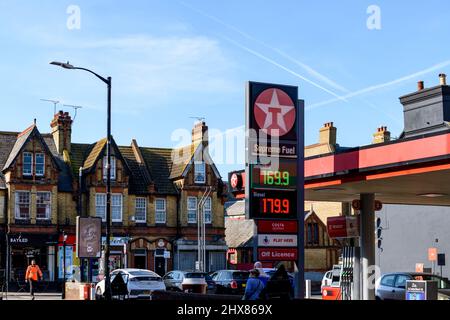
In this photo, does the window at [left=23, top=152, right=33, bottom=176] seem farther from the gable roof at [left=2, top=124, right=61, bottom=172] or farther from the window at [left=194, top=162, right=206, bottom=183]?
the window at [left=194, top=162, right=206, bottom=183]

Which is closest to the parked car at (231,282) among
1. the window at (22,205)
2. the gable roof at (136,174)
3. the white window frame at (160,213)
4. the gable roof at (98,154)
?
the window at (22,205)

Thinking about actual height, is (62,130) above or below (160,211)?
above

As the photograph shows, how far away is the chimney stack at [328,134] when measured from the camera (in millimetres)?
67188

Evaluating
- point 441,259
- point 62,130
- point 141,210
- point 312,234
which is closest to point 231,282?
point 441,259

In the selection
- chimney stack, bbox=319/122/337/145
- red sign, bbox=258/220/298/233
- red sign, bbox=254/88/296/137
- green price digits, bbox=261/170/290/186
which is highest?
chimney stack, bbox=319/122/337/145

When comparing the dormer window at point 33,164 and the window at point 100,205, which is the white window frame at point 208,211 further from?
the dormer window at point 33,164

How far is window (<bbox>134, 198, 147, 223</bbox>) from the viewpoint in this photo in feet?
201

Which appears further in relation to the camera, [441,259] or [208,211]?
[208,211]

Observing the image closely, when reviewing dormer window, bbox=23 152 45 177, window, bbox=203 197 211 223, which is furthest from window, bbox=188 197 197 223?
dormer window, bbox=23 152 45 177

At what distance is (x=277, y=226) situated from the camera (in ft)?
64.4

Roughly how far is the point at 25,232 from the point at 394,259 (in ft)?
85.5

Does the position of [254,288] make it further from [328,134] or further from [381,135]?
[328,134]

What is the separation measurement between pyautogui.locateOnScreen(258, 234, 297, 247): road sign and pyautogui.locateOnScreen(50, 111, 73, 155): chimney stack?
142 feet

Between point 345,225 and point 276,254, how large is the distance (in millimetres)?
7324
